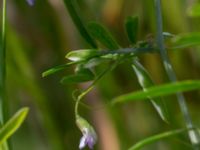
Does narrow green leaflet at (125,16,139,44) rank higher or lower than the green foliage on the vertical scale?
higher

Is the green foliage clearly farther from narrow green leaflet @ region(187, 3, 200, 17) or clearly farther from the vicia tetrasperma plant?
narrow green leaflet @ region(187, 3, 200, 17)

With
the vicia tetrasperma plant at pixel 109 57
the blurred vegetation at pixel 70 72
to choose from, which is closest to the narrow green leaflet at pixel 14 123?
the vicia tetrasperma plant at pixel 109 57

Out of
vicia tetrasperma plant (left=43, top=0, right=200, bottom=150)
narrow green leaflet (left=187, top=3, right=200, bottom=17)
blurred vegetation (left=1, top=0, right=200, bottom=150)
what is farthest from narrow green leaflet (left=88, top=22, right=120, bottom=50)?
blurred vegetation (left=1, top=0, right=200, bottom=150)

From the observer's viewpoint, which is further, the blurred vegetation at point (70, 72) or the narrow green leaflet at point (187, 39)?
the blurred vegetation at point (70, 72)

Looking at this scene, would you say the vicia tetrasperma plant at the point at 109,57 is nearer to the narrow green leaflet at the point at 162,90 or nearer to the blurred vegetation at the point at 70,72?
the narrow green leaflet at the point at 162,90

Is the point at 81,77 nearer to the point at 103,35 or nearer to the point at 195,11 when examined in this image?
the point at 103,35
